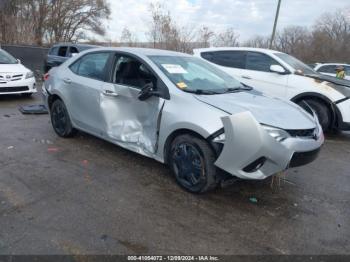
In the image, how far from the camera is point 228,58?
812 cm

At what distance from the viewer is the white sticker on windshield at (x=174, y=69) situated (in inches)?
161

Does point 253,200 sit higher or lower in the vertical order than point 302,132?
lower

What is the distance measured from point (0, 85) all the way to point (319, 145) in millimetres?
7938

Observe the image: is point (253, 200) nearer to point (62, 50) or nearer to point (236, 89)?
point (236, 89)

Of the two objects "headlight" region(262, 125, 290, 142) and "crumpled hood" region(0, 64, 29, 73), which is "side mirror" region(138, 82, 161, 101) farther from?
"crumpled hood" region(0, 64, 29, 73)

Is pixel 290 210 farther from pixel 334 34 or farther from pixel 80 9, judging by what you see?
pixel 334 34

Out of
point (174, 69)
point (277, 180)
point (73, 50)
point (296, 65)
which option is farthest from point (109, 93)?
point (73, 50)

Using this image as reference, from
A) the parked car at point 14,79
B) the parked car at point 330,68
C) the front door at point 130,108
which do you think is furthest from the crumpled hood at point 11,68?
the parked car at point 330,68

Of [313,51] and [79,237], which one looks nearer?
[79,237]

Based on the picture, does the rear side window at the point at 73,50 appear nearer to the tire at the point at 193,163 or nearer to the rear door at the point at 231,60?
the rear door at the point at 231,60

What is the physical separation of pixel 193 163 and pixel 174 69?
1.27 m

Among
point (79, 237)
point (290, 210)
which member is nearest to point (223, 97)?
point (290, 210)

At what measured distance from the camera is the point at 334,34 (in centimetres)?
3753

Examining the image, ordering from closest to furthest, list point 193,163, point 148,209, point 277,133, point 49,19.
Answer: point 277,133, point 148,209, point 193,163, point 49,19
